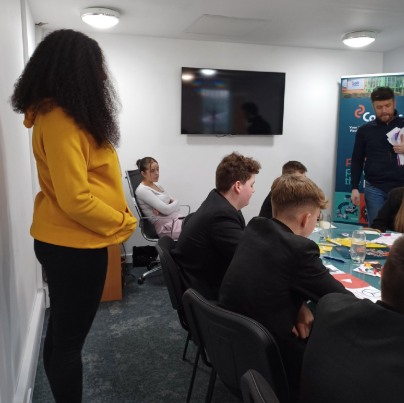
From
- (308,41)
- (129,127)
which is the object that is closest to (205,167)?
(129,127)

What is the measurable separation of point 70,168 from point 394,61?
474cm

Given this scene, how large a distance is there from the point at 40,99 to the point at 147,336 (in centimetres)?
193

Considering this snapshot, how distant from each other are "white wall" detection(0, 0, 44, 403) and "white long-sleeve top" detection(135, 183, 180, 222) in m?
1.40

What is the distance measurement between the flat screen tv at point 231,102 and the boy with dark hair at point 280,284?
3.19 meters

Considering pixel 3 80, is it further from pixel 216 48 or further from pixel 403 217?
pixel 216 48

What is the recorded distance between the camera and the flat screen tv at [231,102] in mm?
4383

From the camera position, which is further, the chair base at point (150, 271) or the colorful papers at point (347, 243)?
the chair base at point (150, 271)

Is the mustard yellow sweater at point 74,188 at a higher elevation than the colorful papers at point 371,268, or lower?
higher

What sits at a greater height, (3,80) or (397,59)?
(397,59)

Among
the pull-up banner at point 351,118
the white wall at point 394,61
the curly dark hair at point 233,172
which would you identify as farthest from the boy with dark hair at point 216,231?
the white wall at point 394,61

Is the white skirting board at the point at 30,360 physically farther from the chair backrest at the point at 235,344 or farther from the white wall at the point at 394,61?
the white wall at the point at 394,61

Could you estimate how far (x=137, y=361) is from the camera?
7.95 feet

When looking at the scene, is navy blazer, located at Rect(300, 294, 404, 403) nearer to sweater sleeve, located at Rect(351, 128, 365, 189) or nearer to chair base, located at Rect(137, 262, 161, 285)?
chair base, located at Rect(137, 262, 161, 285)

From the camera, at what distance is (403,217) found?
8.41 feet
